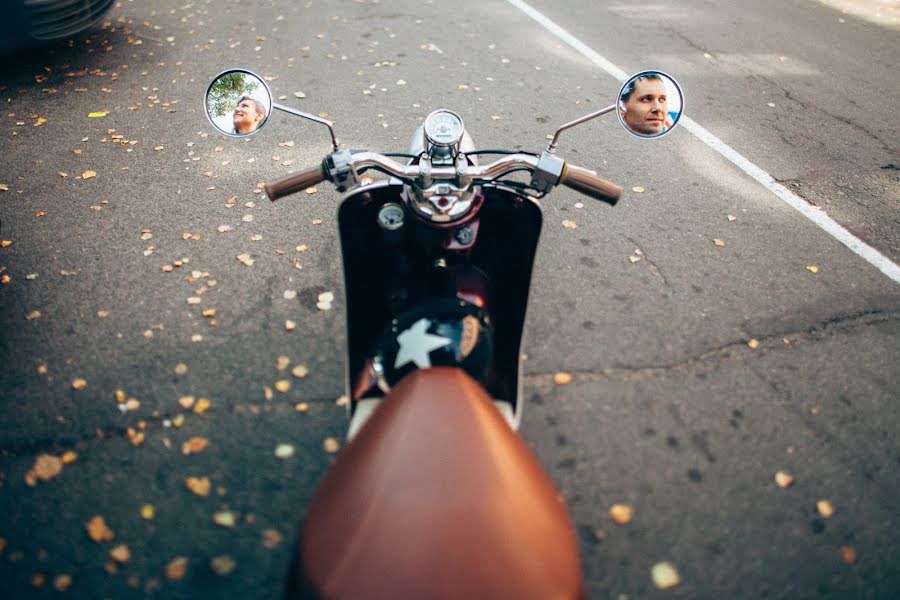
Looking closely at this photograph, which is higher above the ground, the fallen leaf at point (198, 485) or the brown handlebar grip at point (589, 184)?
the brown handlebar grip at point (589, 184)

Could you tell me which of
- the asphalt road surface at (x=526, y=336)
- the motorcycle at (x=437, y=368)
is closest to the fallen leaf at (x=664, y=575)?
the asphalt road surface at (x=526, y=336)

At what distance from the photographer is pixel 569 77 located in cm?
587

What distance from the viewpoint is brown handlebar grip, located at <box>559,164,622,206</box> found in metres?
2.04

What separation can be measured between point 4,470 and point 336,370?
5.24 ft

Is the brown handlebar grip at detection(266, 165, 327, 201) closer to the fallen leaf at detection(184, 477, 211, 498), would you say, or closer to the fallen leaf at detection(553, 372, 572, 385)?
the fallen leaf at detection(184, 477, 211, 498)

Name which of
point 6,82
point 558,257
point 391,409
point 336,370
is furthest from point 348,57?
point 391,409

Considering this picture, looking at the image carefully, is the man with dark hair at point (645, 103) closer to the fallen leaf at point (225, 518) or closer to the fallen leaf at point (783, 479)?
the fallen leaf at point (783, 479)

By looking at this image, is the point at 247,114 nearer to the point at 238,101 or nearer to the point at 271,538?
the point at 238,101

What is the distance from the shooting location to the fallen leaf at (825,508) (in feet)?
8.04

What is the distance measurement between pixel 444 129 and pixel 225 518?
6.36ft

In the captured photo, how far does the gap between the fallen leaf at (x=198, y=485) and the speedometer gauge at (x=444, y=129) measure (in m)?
1.89

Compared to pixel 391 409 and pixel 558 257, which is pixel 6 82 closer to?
pixel 558 257

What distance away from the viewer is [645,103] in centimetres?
203

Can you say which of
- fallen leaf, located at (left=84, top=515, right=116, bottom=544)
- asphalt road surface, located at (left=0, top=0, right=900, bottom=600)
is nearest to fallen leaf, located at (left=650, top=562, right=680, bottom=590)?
asphalt road surface, located at (left=0, top=0, right=900, bottom=600)
